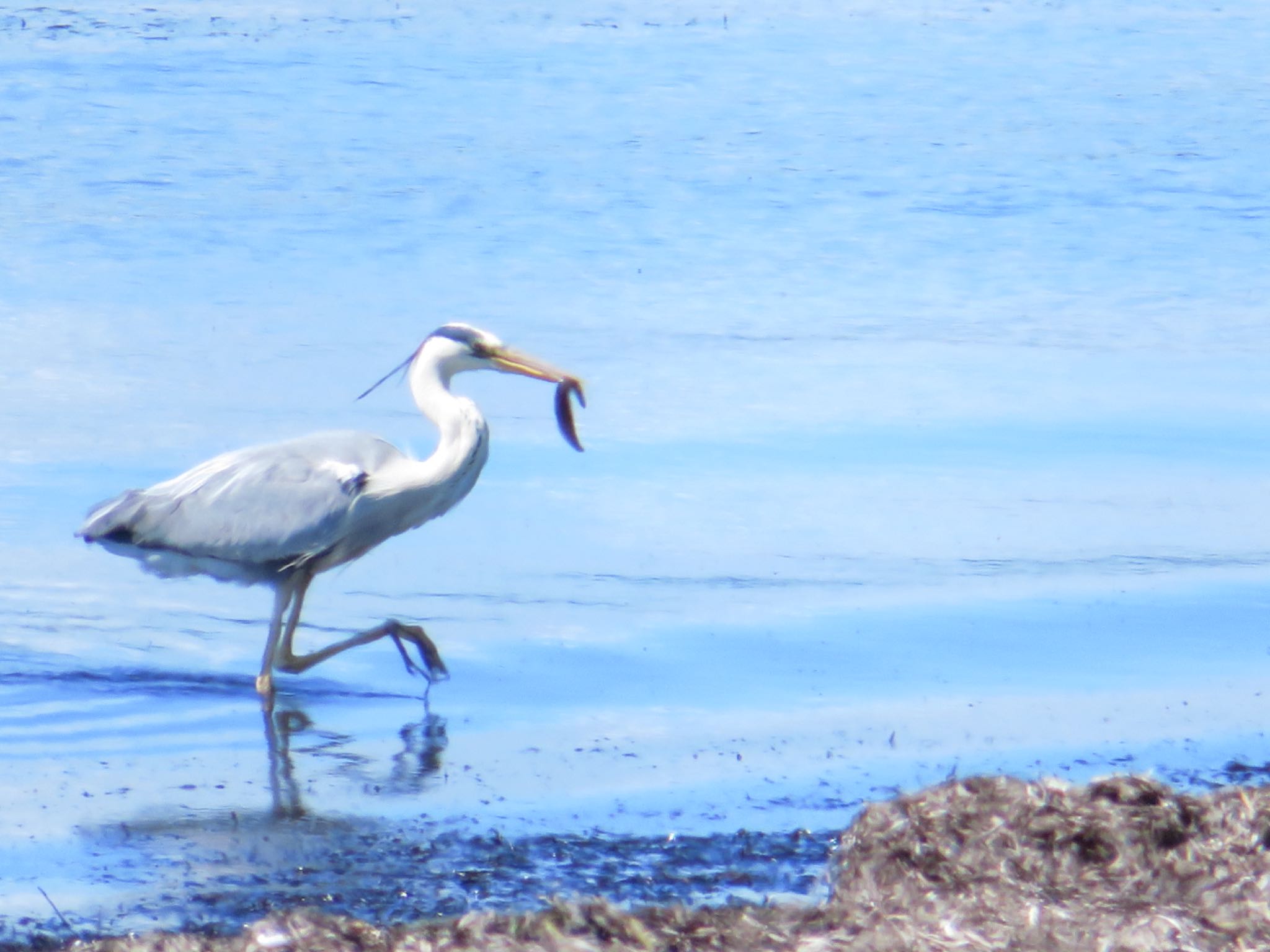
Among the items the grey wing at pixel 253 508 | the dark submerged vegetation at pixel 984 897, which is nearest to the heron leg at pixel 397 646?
the grey wing at pixel 253 508

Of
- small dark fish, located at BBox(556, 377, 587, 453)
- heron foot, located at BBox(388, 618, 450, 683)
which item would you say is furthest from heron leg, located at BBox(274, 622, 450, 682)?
small dark fish, located at BBox(556, 377, 587, 453)

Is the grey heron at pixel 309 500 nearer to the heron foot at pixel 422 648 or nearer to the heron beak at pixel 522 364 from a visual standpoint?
the heron beak at pixel 522 364

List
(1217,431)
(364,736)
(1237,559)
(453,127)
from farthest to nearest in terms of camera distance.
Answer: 1. (453,127)
2. (1217,431)
3. (1237,559)
4. (364,736)

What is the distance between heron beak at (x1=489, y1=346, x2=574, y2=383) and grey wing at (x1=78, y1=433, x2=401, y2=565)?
2.10 feet

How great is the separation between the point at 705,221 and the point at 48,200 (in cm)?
536

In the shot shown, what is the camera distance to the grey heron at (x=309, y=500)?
789 cm

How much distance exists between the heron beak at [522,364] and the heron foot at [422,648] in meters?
1.21

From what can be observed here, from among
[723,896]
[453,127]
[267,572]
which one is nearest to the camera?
[723,896]

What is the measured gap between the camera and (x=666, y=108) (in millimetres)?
21609

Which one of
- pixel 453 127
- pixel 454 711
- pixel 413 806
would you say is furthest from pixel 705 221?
pixel 413 806

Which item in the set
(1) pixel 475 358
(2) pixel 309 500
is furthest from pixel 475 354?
(2) pixel 309 500

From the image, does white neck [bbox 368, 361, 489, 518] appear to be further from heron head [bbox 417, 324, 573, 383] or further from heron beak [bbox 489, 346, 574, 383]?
heron beak [bbox 489, 346, 574, 383]

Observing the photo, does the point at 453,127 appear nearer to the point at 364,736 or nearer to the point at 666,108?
the point at 666,108

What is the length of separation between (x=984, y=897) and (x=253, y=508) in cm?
402
